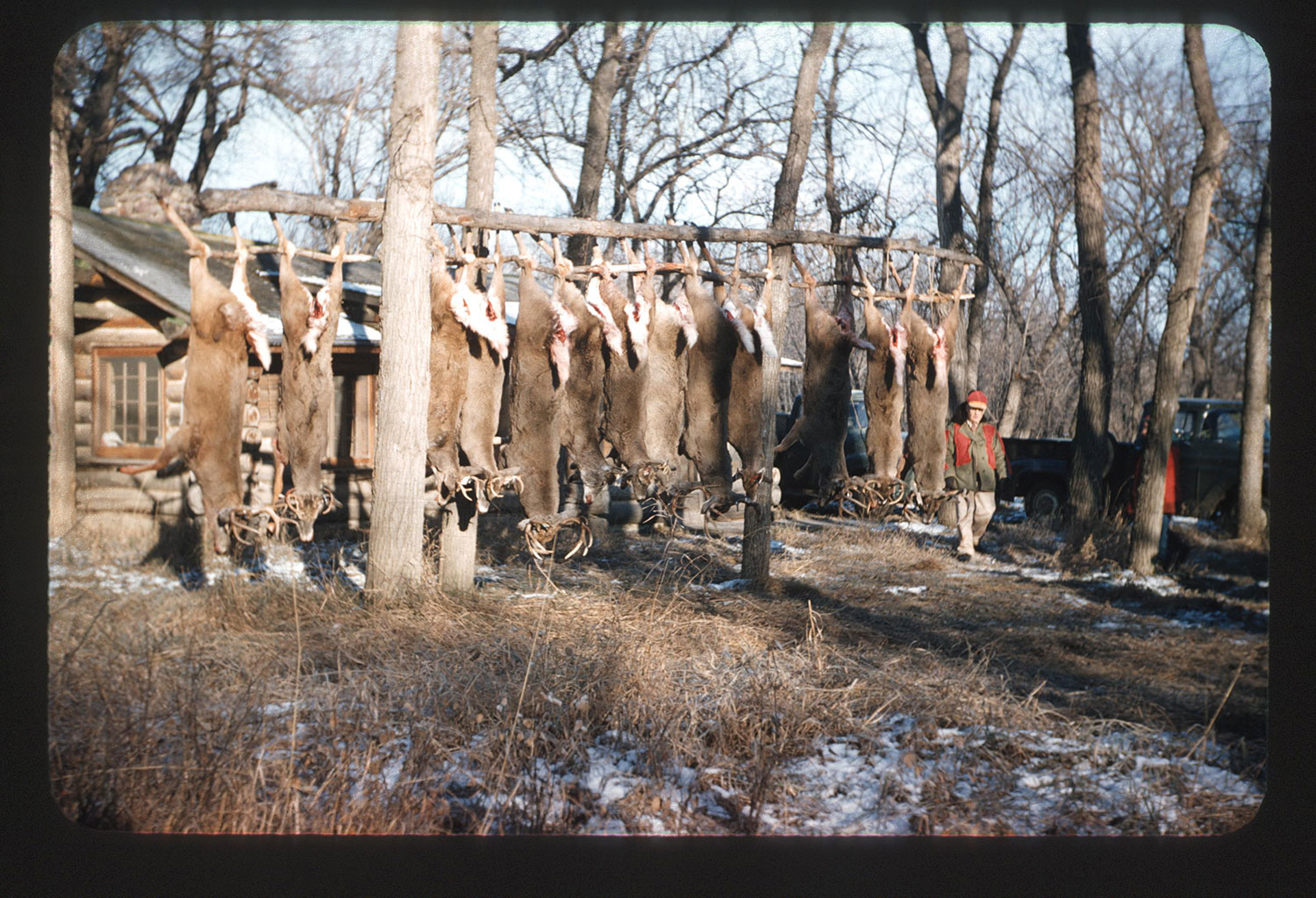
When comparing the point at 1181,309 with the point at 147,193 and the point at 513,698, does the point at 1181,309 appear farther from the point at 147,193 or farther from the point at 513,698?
the point at 147,193

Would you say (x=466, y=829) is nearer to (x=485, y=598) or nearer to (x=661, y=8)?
(x=485, y=598)

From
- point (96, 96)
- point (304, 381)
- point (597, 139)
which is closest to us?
point (304, 381)

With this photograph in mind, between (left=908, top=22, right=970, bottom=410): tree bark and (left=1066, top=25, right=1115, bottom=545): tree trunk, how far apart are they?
→ 1.08 m

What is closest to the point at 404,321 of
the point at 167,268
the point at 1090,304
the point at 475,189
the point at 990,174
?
the point at 475,189

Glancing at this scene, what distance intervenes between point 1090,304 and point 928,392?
4377 millimetres

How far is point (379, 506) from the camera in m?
4.77

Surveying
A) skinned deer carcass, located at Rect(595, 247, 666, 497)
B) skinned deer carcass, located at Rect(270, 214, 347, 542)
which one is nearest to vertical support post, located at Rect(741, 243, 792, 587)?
skinned deer carcass, located at Rect(595, 247, 666, 497)

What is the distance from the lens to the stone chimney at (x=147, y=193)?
4.48 metres

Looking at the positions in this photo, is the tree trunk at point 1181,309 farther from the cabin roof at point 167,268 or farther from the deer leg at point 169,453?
the deer leg at point 169,453

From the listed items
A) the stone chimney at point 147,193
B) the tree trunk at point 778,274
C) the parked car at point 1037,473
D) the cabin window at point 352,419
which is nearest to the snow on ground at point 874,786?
the tree trunk at point 778,274

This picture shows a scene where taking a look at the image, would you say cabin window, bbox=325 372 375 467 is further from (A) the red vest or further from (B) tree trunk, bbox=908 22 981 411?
(A) the red vest

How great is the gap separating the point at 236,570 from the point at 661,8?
3974 millimetres

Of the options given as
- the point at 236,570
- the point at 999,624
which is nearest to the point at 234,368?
the point at 236,570

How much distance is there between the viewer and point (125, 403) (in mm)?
6258
